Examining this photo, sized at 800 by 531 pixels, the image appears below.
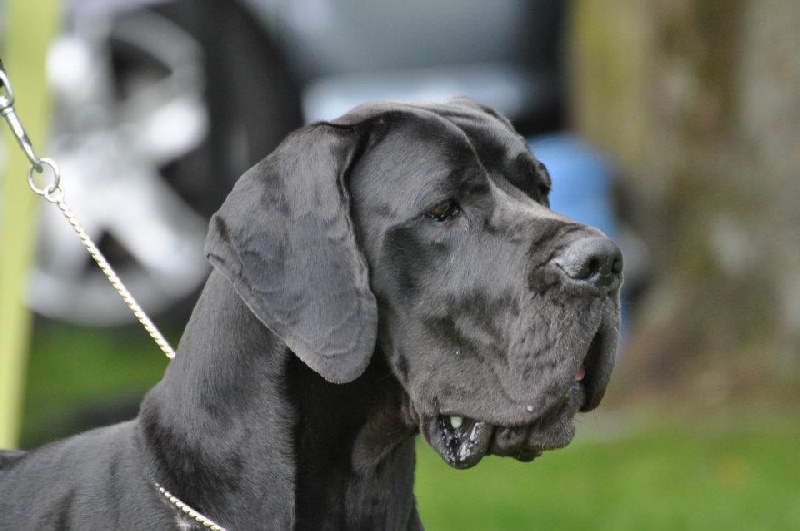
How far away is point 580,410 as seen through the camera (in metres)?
3.46

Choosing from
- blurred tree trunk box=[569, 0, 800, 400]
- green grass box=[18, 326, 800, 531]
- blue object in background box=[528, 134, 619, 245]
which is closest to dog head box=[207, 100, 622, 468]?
green grass box=[18, 326, 800, 531]

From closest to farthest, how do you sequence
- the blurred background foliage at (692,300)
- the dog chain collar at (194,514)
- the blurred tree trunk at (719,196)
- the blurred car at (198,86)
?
the dog chain collar at (194,514) → the blurred background foliage at (692,300) → the blurred tree trunk at (719,196) → the blurred car at (198,86)

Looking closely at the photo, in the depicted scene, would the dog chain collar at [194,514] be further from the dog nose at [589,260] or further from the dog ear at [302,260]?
the dog nose at [589,260]

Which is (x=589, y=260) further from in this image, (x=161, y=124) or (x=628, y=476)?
(x=161, y=124)

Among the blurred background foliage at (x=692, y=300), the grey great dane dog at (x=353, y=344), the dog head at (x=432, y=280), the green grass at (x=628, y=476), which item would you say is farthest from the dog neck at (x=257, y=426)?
the blurred background foliage at (x=692, y=300)

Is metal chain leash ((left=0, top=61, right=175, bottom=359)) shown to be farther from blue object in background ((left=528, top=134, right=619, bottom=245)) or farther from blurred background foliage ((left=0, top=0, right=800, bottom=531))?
blue object in background ((left=528, top=134, right=619, bottom=245))

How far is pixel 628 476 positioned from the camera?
697cm

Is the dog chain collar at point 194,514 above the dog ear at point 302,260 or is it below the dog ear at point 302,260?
below

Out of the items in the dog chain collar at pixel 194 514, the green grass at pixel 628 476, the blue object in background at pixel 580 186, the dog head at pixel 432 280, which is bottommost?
the green grass at pixel 628 476

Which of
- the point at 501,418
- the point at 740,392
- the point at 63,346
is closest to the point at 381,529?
the point at 501,418

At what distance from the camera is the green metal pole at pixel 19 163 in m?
5.34

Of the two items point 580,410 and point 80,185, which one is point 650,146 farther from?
point 580,410

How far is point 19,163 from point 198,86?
3276 millimetres

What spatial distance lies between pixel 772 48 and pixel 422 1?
6.70 feet
